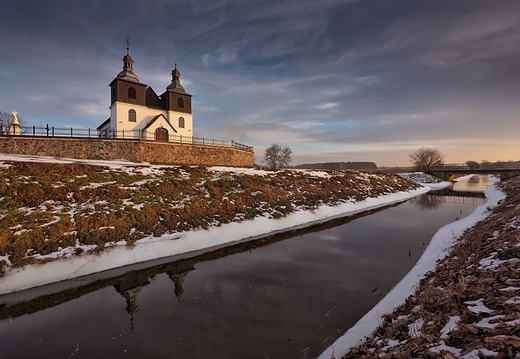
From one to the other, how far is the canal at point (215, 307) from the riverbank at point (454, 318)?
0.77 meters

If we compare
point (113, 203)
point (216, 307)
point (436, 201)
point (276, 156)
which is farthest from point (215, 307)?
point (276, 156)

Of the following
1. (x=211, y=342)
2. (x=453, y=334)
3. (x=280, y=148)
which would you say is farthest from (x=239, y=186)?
(x=280, y=148)

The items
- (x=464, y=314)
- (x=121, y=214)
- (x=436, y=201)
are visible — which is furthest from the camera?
(x=436, y=201)

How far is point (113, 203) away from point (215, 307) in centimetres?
910

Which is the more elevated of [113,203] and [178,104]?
[178,104]

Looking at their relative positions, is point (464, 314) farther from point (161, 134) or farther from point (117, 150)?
point (161, 134)

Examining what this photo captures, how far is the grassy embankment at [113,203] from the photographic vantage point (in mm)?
10094

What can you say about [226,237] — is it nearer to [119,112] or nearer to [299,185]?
[299,185]

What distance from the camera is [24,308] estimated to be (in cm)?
721

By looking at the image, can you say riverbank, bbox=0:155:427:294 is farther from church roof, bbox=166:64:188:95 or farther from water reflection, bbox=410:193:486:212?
church roof, bbox=166:64:188:95

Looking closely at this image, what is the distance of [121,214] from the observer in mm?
12391

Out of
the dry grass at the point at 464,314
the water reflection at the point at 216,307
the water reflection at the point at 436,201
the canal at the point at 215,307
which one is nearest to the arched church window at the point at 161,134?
the canal at the point at 215,307

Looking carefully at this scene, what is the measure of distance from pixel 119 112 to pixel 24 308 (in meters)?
32.6

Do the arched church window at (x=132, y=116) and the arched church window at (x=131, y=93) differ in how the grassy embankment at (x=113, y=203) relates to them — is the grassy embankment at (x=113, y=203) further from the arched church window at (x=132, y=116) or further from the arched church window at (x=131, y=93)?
the arched church window at (x=131, y=93)
